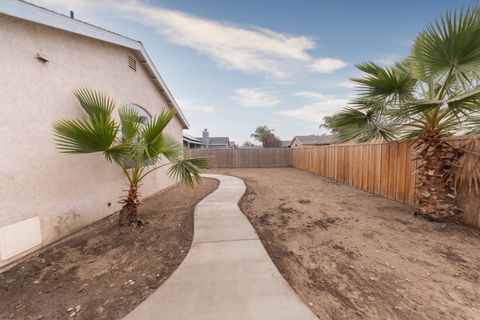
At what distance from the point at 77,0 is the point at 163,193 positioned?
240 inches

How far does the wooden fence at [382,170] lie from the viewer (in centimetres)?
425

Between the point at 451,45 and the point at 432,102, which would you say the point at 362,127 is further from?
the point at 451,45

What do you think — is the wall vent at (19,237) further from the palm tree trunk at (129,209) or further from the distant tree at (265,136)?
the distant tree at (265,136)

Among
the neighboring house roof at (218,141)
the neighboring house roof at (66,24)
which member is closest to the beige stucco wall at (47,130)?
the neighboring house roof at (66,24)

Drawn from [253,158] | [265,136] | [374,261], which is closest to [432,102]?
[374,261]

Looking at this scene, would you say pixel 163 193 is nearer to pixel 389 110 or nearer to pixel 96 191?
pixel 96 191

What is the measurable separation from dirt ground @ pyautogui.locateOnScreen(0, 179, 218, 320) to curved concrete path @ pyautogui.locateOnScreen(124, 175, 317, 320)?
0.29m

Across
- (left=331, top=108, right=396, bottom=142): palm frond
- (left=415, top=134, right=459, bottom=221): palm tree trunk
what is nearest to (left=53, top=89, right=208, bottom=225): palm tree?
(left=331, top=108, right=396, bottom=142): palm frond

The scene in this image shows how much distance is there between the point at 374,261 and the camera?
2.95 metres

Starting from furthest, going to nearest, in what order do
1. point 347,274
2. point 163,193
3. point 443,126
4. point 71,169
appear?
point 163,193 < point 443,126 < point 71,169 < point 347,274

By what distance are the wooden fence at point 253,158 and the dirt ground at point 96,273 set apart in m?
15.3

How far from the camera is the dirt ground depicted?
6.84 ft

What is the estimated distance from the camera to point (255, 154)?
19.5 meters

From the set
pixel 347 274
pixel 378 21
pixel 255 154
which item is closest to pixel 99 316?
pixel 347 274
